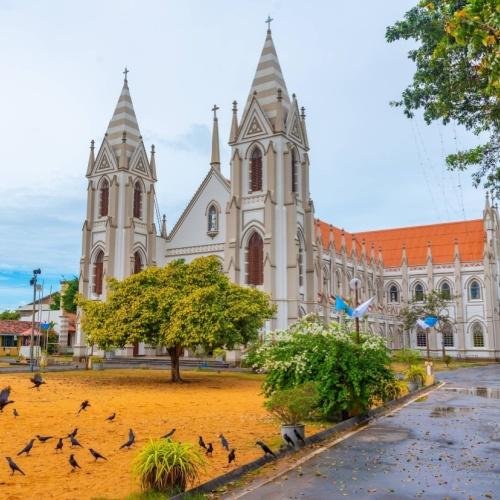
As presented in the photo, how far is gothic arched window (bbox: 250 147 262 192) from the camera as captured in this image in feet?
130

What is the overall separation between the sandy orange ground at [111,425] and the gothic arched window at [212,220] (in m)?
18.7

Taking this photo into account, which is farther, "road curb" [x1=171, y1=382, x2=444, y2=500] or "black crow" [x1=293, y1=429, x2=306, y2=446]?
"black crow" [x1=293, y1=429, x2=306, y2=446]

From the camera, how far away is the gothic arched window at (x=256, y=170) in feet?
130

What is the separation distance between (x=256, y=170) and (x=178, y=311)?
1836cm

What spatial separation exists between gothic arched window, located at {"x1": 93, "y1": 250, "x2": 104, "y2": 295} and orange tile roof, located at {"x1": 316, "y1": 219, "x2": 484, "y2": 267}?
2344cm

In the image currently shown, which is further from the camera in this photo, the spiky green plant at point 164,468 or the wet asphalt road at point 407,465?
the wet asphalt road at point 407,465

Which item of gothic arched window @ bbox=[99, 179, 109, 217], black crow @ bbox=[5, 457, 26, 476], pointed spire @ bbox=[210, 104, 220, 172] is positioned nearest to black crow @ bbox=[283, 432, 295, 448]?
black crow @ bbox=[5, 457, 26, 476]

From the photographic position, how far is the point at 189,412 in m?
15.6

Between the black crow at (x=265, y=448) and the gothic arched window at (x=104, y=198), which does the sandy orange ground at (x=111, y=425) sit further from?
the gothic arched window at (x=104, y=198)

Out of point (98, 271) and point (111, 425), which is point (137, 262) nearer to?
point (98, 271)

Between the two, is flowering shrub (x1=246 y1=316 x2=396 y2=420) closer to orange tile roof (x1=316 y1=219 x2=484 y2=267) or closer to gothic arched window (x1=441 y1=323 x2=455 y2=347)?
orange tile roof (x1=316 y1=219 x2=484 y2=267)

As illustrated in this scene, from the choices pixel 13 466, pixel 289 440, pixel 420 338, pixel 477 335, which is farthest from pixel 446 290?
pixel 13 466

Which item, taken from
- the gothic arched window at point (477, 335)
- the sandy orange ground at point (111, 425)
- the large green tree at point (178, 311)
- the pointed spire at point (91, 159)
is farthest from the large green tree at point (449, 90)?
the gothic arched window at point (477, 335)

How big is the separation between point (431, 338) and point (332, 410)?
51.2 m
